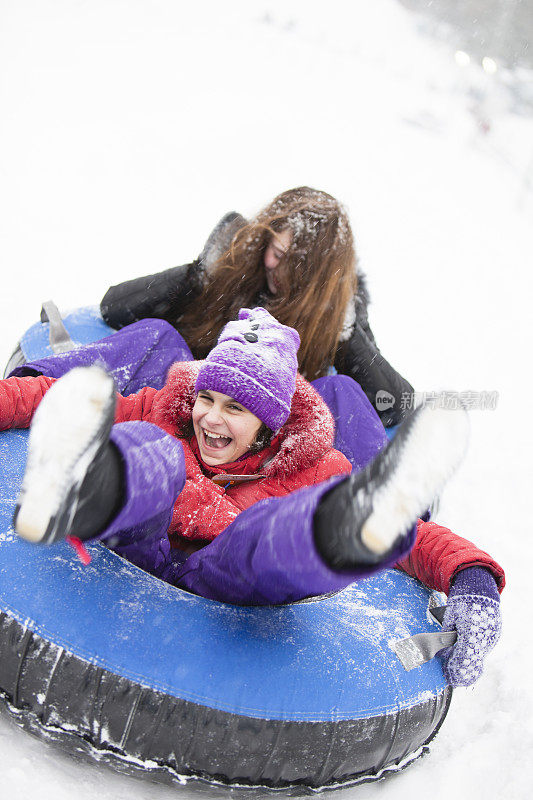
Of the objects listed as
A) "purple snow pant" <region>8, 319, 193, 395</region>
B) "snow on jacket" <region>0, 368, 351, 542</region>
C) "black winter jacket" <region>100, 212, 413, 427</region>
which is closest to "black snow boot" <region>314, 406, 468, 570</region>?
"snow on jacket" <region>0, 368, 351, 542</region>

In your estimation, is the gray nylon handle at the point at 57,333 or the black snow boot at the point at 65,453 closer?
the black snow boot at the point at 65,453

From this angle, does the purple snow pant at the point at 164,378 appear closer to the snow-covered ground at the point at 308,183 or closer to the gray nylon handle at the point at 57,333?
the gray nylon handle at the point at 57,333

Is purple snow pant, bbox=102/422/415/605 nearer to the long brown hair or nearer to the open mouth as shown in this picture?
the open mouth

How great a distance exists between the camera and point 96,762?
115 cm

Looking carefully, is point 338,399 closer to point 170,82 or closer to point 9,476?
point 9,476

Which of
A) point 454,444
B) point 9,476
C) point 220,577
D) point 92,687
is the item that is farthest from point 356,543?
point 9,476

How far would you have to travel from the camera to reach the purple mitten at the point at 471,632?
4.46 feet

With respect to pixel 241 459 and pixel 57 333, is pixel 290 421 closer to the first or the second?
pixel 241 459

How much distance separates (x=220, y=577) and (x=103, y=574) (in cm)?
20

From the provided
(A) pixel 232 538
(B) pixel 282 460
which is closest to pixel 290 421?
(B) pixel 282 460

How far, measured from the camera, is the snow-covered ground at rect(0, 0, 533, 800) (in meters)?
1.68

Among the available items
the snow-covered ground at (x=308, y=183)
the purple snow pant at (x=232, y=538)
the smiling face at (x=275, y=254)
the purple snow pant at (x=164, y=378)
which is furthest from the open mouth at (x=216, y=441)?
the smiling face at (x=275, y=254)

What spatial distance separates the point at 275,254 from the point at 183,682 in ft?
4.24

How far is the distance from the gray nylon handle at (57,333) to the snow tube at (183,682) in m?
0.88
